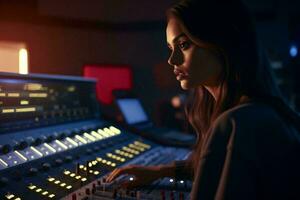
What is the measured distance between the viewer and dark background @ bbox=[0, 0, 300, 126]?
3.58 metres

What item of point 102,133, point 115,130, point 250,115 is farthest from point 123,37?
point 250,115

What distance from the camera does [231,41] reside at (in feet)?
2.93

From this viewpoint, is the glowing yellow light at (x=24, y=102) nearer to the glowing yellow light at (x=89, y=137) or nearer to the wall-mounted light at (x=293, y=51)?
the glowing yellow light at (x=89, y=137)

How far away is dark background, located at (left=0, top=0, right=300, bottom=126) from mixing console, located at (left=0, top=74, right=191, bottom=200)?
72.4 inches

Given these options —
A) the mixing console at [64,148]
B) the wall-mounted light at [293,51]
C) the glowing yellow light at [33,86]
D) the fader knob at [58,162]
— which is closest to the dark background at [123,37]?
the wall-mounted light at [293,51]

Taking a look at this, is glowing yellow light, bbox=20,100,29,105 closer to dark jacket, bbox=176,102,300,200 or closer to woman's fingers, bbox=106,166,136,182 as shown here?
woman's fingers, bbox=106,166,136,182

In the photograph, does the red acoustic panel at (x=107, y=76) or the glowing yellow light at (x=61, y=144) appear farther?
the red acoustic panel at (x=107, y=76)

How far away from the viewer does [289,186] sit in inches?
32.2

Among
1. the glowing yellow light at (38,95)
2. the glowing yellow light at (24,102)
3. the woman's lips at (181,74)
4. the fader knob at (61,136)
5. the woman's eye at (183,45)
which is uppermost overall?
the woman's eye at (183,45)

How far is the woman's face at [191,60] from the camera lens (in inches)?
37.0

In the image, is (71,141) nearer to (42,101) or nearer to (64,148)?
(64,148)

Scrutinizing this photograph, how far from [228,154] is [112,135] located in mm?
1201

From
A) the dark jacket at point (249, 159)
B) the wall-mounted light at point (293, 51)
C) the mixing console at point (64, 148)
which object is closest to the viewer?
the dark jacket at point (249, 159)

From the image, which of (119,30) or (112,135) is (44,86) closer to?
(112,135)
